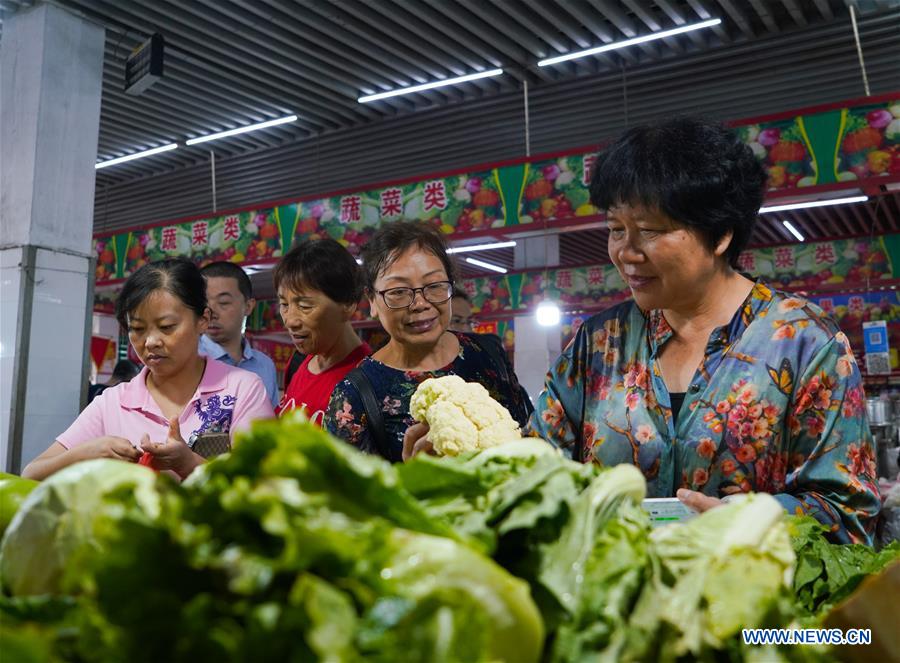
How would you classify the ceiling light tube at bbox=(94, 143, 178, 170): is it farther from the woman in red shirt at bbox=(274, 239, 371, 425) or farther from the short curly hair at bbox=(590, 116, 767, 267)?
the short curly hair at bbox=(590, 116, 767, 267)

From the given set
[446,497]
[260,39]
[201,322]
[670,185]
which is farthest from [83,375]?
[446,497]

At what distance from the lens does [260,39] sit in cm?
683

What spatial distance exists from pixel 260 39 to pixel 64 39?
5.27ft

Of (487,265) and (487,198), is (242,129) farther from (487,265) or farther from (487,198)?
(487,265)

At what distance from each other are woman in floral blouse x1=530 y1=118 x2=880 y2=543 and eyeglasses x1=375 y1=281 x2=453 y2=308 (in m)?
0.53

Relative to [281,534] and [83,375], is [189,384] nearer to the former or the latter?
[281,534]

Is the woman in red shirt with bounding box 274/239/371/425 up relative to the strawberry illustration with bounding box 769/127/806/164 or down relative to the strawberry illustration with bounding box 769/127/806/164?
down

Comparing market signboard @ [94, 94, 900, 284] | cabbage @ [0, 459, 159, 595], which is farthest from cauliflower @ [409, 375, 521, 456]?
market signboard @ [94, 94, 900, 284]

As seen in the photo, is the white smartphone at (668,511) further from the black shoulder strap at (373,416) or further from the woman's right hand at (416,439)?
the black shoulder strap at (373,416)

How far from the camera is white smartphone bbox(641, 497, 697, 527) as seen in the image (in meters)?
1.07

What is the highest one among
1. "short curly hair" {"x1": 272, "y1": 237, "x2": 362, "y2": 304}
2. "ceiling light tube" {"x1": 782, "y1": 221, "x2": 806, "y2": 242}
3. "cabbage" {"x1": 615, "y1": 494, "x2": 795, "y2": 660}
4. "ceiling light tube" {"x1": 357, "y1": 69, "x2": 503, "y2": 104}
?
"ceiling light tube" {"x1": 357, "y1": 69, "x2": 503, "y2": 104}

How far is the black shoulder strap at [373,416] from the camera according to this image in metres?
2.19

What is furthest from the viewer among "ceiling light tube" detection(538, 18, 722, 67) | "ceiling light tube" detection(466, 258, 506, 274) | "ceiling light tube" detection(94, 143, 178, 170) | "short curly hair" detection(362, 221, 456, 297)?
"ceiling light tube" detection(466, 258, 506, 274)

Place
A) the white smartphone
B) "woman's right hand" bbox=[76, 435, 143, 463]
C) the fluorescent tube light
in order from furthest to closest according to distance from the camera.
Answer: the fluorescent tube light
"woman's right hand" bbox=[76, 435, 143, 463]
the white smartphone
